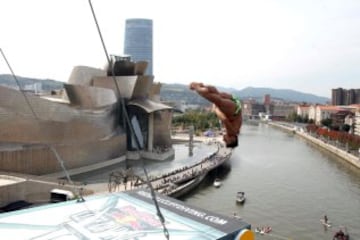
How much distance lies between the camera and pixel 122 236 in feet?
37.6

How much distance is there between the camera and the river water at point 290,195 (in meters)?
20.8

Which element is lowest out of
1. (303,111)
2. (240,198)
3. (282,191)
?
(282,191)

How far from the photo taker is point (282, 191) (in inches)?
1086

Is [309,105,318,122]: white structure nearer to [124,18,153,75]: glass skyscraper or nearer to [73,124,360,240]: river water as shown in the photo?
[73,124,360,240]: river water

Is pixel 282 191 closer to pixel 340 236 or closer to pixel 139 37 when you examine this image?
pixel 340 236

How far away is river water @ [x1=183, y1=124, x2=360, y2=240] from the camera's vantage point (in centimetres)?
2075

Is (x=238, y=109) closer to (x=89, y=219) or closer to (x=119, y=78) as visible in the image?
(x=89, y=219)

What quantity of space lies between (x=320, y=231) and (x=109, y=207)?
10.8 m

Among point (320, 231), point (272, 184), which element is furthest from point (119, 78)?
point (320, 231)

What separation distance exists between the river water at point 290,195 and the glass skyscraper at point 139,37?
136 m

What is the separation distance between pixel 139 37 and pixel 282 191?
151654 millimetres

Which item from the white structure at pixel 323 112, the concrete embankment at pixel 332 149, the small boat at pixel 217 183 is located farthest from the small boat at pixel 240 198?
the white structure at pixel 323 112

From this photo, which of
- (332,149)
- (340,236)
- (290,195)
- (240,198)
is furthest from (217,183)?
(332,149)

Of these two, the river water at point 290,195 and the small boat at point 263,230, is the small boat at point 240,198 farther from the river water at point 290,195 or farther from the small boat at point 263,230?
the small boat at point 263,230
